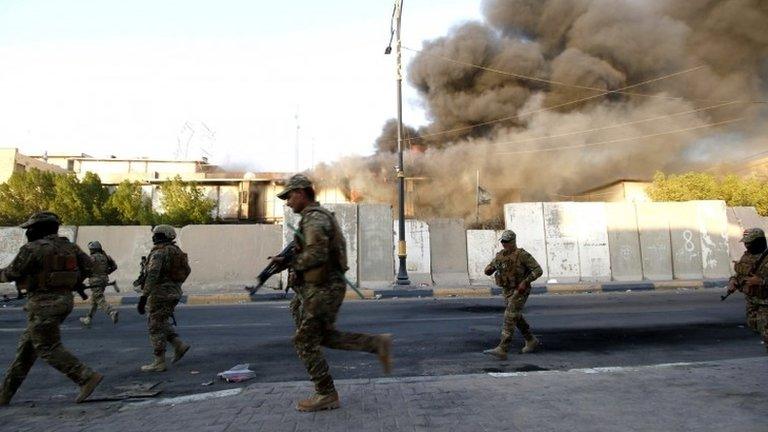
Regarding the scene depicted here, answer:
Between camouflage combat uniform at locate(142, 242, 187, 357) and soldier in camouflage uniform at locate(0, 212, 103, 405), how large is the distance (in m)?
1.05

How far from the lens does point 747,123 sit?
2591cm

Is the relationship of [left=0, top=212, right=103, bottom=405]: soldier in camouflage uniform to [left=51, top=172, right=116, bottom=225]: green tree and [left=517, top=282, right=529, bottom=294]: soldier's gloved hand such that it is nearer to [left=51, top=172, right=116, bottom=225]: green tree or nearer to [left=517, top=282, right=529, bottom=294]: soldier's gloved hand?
[left=517, top=282, right=529, bottom=294]: soldier's gloved hand

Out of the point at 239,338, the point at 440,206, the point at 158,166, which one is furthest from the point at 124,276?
the point at 158,166

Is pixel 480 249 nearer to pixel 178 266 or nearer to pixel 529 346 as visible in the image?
pixel 529 346

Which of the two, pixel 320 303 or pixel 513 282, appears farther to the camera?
pixel 513 282

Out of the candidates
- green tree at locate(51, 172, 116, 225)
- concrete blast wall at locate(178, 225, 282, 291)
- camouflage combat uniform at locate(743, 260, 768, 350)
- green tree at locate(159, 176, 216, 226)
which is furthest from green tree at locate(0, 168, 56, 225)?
camouflage combat uniform at locate(743, 260, 768, 350)

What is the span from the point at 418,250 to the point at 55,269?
11712 mm

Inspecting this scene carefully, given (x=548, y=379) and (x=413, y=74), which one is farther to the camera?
(x=413, y=74)

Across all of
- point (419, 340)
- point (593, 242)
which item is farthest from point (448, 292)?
point (419, 340)

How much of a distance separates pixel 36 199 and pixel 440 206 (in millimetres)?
22648

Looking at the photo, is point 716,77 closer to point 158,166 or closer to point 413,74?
point 413,74

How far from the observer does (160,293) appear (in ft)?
15.6

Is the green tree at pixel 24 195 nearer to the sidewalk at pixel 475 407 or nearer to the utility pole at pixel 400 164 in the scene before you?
the utility pole at pixel 400 164

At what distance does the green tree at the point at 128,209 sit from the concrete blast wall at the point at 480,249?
66.2 ft
